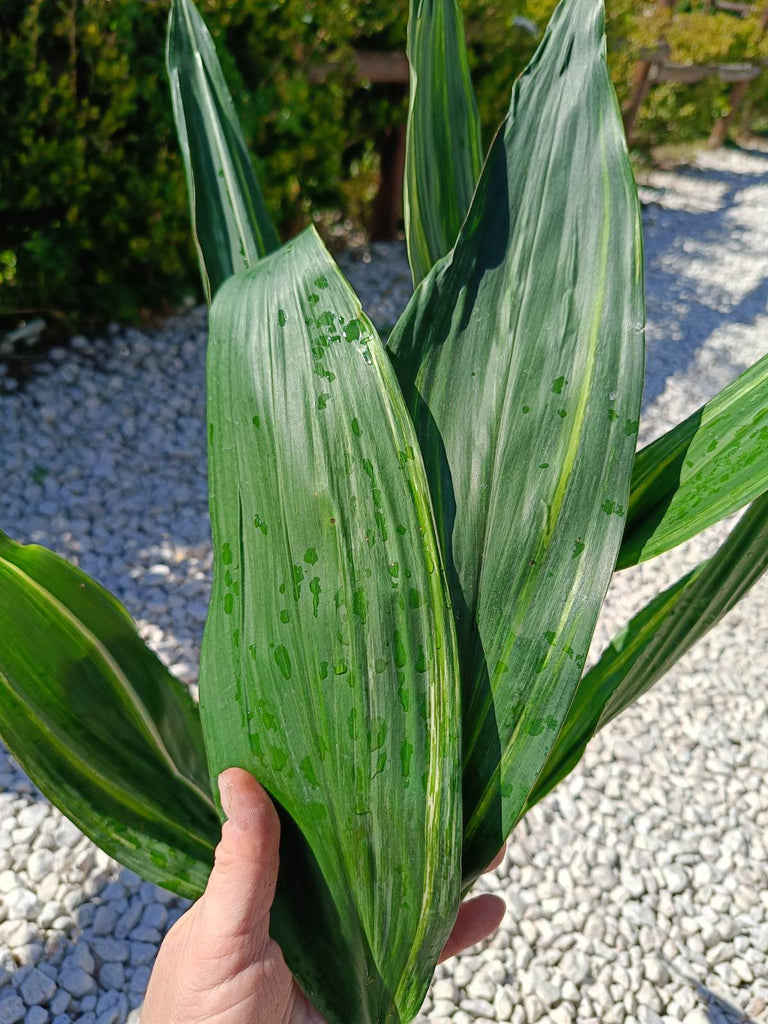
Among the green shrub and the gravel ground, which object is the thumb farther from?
the green shrub

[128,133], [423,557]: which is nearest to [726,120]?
[128,133]

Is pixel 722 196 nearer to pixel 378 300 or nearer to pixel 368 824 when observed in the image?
pixel 378 300

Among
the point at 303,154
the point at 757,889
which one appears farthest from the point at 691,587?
the point at 303,154

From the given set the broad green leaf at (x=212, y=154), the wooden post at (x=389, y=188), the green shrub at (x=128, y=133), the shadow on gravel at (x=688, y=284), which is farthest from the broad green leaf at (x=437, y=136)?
the wooden post at (x=389, y=188)

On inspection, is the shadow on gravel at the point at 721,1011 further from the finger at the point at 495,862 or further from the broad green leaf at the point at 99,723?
the broad green leaf at the point at 99,723

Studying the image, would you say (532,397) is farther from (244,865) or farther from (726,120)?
(726,120)

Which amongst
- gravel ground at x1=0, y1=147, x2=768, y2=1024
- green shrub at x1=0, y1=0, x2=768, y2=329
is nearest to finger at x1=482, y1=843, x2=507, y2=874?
gravel ground at x1=0, y1=147, x2=768, y2=1024
